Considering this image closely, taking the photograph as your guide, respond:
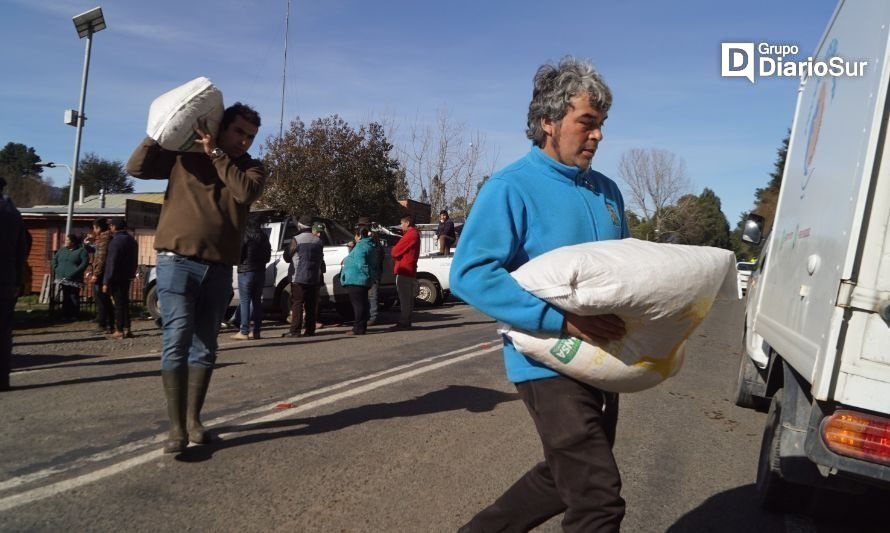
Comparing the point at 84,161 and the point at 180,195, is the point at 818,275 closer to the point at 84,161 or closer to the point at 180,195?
the point at 180,195

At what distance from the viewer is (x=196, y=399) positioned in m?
4.39

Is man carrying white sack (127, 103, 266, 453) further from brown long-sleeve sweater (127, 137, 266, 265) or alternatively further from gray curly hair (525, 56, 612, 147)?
gray curly hair (525, 56, 612, 147)

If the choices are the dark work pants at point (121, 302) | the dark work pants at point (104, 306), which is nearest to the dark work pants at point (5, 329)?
the dark work pants at point (121, 302)

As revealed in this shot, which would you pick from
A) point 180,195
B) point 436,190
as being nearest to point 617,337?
point 180,195

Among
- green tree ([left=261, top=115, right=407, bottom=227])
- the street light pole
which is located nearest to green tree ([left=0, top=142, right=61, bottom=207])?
green tree ([left=261, top=115, right=407, bottom=227])

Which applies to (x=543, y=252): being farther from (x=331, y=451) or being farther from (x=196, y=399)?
(x=196, y=399)

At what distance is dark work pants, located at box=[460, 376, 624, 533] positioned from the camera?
2.15m

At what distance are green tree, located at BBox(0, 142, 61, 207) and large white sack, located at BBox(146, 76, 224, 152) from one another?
48449 millimetres

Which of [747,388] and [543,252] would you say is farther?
[747,388]

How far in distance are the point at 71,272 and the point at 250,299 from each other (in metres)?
4.88

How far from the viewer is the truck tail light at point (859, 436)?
251 centimetres

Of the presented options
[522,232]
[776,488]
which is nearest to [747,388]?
[776,488]

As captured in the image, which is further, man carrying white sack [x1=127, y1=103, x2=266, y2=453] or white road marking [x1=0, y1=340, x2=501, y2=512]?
man carrying white sack [x1=127, y1=103, x2=266, y2=453]

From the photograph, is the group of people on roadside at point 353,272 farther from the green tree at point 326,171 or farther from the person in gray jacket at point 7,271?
the green tree at point 326,171
